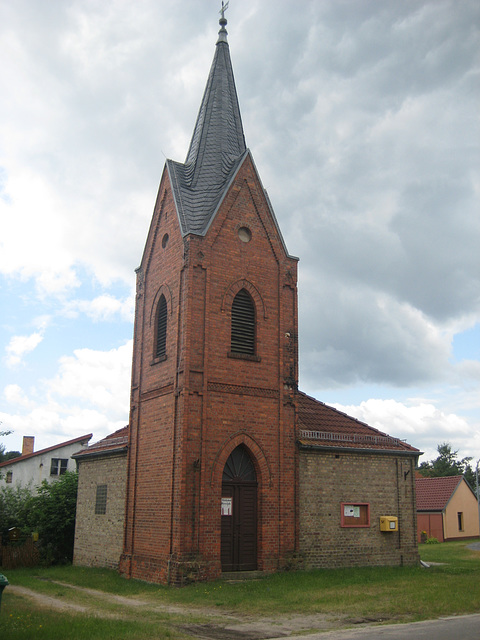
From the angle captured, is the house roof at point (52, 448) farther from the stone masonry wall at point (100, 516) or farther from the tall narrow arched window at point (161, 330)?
the tall narrow arched window at point (161, 330)

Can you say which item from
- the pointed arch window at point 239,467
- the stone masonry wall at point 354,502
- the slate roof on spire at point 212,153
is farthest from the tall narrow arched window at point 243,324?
the stone masonry wall at point 354,502

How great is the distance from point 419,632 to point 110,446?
15431mm

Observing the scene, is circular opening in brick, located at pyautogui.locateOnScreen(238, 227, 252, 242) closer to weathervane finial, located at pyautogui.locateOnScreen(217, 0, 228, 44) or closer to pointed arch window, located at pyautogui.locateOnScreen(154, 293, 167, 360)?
pointed arch window, located at pyautogui.locateOnScreen(154, 293, 167, 360)

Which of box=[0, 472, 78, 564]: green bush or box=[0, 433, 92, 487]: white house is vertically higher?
box=[0, 433, 92, 487]: white house

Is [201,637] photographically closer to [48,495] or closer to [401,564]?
[401,564]

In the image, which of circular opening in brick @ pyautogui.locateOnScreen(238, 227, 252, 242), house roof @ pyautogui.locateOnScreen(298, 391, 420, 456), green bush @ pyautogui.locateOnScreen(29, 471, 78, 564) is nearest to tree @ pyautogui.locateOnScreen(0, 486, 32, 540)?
green bush @ pyautogui.locateOnScreen(29, 471, 78, 564)

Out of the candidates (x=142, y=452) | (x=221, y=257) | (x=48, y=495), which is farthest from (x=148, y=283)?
(x=48, y=495)

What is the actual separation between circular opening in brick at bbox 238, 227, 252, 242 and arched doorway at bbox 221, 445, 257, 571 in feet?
21.7

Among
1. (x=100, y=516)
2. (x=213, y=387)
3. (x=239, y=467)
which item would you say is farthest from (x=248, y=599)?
(x=100, y=516)

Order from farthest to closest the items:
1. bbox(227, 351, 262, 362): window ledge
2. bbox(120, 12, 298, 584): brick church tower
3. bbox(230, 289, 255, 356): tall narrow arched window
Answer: bbox(230, 289, 255, 356): tall narrow arched window, bbox(227, 351, 262, 362): window ledge, bbox(120, 12, 298, 584): brick church tower

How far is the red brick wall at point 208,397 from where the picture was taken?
17828mm

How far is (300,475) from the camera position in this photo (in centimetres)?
2033

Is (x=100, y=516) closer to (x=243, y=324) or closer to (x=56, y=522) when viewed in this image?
(x=56, y=522)

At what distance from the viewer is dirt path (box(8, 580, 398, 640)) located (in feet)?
36.9
